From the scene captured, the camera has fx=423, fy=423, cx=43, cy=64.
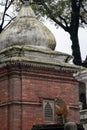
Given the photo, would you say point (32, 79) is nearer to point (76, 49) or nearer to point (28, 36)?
point (28, 36)

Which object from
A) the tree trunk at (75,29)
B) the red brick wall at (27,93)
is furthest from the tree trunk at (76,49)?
the red brick wall at (27,93)

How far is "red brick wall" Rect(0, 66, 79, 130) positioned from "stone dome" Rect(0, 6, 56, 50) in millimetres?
955

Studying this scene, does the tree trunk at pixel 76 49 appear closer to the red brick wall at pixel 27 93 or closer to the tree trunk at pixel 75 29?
the tree trunk at pixel 75 29

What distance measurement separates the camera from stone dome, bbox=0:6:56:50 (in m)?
12.1

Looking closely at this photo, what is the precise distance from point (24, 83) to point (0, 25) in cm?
1235

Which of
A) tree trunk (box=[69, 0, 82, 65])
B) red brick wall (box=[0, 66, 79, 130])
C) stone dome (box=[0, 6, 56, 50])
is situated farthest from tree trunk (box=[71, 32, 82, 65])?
red brick wall (box=[0, 66, 79, 130])

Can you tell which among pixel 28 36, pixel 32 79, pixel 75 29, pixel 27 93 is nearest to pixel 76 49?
pixel 75 29

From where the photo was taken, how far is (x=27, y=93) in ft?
36.9

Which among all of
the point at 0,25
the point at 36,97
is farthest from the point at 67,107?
the point at 0,25

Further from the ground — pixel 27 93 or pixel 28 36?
pixel 28 36

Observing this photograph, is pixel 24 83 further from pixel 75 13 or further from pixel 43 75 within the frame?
pixel 75 13

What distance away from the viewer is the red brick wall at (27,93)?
11.0 m

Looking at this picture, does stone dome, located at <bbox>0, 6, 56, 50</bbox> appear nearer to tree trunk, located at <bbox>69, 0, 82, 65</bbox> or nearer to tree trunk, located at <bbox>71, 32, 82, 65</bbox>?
tree trunk, located at <bbox>71, 32, 82, 65</bbox>

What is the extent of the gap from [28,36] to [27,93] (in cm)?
181
